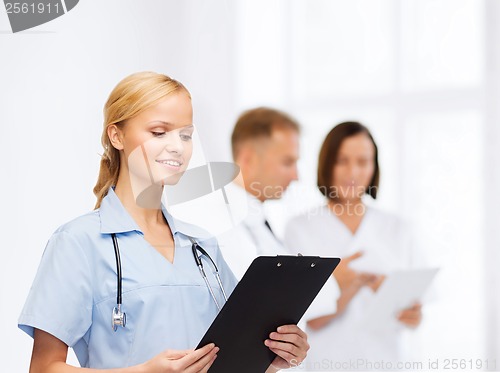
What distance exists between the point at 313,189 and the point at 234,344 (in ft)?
3.41

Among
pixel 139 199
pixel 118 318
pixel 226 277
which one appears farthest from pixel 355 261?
pixel 118 318

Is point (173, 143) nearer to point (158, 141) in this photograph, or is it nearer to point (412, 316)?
point (158, 141)

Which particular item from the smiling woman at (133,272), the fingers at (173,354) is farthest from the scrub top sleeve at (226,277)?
the fingers at (173,354)

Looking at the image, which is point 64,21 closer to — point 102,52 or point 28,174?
point 102,52

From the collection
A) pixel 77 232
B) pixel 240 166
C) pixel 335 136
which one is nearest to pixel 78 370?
pixel 77 232

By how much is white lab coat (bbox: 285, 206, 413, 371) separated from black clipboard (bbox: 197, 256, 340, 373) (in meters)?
0.85

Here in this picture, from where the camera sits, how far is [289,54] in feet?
7.12

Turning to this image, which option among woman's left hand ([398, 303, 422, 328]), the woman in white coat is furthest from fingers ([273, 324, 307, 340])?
woman's left hand ([398, 303, 422, 328])

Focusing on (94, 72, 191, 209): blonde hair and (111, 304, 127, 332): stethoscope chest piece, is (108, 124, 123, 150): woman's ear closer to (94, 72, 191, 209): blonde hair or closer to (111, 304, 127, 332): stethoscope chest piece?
(94, 72, 191, 209): blonde hair

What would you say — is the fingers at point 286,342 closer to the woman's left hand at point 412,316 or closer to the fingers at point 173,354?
the fingers at point 173,354

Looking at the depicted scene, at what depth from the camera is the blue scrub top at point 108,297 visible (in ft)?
3.66

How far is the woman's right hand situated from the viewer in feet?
3.38

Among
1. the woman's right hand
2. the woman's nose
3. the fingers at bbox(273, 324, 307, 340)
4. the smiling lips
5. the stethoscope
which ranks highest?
the woman's nose

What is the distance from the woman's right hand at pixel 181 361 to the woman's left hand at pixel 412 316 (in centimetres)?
112
